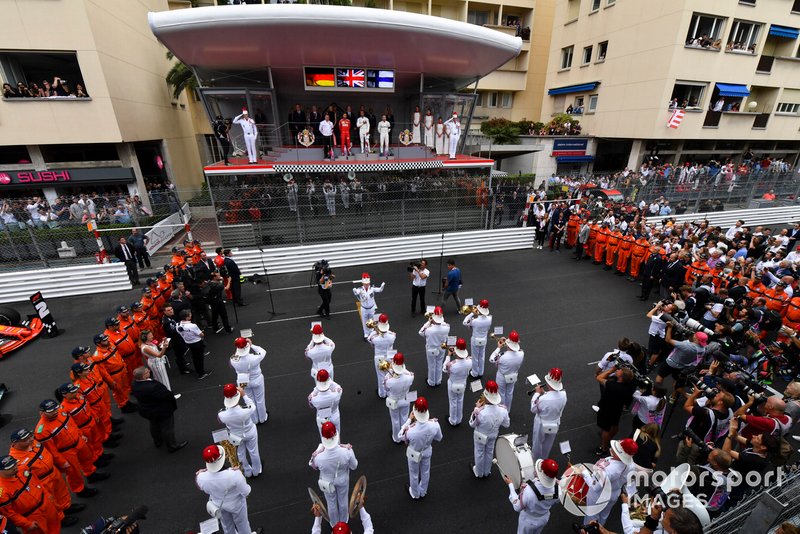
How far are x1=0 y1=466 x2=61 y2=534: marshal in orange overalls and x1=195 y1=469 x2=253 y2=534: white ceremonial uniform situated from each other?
2096 mm

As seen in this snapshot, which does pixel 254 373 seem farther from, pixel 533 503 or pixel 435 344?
pixel 533 503

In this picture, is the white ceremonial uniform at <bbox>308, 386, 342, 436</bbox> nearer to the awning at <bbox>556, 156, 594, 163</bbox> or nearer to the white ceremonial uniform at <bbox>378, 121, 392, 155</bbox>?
the white ceremonial uniform at <bbox>378, 121, 392, 155</bbox>

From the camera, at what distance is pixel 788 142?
1154 inches

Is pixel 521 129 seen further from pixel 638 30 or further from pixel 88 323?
pixel 88 323

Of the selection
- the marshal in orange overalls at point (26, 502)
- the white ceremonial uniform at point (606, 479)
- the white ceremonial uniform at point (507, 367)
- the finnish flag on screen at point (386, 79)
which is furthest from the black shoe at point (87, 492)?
the finnish flag on screen at point (386, 79)

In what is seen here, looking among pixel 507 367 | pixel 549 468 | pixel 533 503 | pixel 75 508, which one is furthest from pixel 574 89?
pixel 75 508

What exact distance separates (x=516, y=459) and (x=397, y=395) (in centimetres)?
218

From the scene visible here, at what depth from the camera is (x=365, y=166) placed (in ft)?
53.6

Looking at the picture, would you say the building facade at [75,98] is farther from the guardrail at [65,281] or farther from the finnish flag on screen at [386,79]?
the finnish flag on screen at [386,79]

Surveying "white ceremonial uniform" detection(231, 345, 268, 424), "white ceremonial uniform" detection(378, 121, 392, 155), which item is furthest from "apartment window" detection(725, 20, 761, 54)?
"white ceremonial uniform" detection(231, 345, 268, 424)

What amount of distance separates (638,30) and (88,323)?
1261 inches

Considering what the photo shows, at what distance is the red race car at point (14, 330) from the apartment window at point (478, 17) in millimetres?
35445

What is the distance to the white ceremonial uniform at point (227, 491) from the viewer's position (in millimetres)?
3971

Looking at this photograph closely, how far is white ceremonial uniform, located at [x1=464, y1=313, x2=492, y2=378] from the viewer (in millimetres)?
7273
